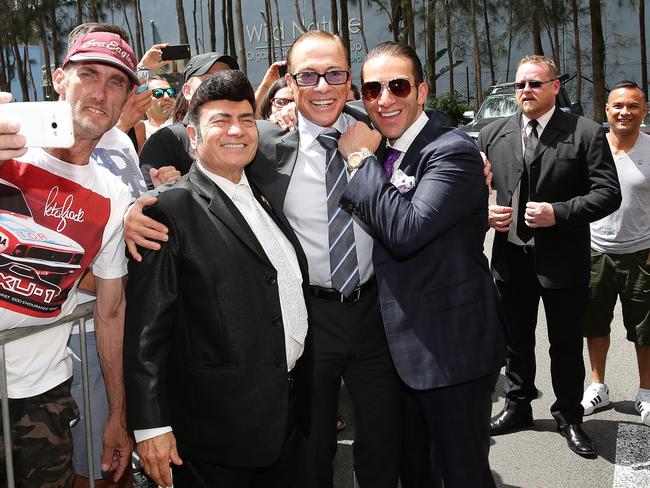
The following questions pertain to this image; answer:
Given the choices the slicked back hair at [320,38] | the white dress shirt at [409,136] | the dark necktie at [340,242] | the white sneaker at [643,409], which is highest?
the slicked back hair at [320,38]

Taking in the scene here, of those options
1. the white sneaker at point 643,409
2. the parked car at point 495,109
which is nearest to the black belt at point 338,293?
the white sneaker at point 643,409

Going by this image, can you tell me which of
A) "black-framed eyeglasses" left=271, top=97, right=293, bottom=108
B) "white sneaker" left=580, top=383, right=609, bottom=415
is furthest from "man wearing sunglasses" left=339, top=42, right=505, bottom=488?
"white sneaker" left=580, top=383, right=609, bottom=415

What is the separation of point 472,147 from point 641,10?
121 feet

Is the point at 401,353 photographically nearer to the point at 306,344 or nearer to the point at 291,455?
the point at 306,344

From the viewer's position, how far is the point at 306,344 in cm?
291

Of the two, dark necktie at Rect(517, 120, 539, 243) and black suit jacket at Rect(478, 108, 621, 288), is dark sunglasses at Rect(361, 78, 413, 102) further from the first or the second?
dark necktie at Rect(517, 120, 539, 243)

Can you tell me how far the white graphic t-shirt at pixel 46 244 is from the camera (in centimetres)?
233

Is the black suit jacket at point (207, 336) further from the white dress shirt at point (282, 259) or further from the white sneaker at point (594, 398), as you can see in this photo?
the white sneaker at point (594, 398)

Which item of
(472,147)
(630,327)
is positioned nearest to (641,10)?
(630,327)

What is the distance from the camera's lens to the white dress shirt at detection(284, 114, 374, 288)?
315cm

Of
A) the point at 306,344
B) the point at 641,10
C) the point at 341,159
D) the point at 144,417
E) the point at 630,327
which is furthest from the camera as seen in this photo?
the point at 641,10

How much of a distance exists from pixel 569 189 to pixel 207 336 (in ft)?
9.17

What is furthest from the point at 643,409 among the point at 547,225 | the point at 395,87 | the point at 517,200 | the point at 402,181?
the point at 395,87

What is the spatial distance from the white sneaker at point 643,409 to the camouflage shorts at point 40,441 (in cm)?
382
